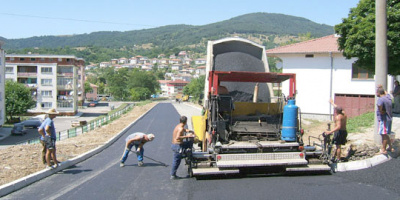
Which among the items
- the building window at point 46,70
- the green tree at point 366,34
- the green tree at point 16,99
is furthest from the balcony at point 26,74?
the green tree at point 366,34

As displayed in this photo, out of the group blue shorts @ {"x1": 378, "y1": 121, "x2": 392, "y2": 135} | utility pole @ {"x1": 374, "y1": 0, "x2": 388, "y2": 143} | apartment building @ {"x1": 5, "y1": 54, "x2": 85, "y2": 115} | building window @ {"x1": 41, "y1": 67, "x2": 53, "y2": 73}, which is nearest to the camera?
blue shorts @ {"x1": 378, "y1": 121, "x2": 392, "y2": 135}

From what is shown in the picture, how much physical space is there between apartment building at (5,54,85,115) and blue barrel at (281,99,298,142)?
6461cm

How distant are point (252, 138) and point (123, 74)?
137823mm

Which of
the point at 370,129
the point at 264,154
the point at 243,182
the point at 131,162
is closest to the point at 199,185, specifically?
the point at 243,182

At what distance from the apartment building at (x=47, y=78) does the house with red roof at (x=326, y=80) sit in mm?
50246

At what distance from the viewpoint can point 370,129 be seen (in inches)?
483

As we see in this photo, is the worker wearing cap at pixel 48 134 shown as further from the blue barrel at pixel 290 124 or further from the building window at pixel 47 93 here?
the building window at pixel 47 93

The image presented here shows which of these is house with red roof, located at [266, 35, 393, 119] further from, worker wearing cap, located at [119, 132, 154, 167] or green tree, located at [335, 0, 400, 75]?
worker wearing cap, located at [119, 132, 154, 167]

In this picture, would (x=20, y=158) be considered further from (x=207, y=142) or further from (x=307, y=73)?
(x=307, y=73)

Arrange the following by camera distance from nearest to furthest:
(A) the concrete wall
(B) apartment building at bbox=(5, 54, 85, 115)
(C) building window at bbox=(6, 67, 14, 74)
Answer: (A) the concrete wall < (B) apartment building at bbox=(5, 54, 85, 115) < (C) building window at bbox=(6, 67, 14, 74)

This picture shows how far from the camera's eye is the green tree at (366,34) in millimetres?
14711

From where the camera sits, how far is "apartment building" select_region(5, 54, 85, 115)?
224 feet

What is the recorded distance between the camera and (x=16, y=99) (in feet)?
183

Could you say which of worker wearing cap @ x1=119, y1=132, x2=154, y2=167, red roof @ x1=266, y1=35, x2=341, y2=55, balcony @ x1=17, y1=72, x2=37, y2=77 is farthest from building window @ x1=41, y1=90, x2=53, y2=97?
worker wearing cap @ x1=119, y1=132, x2=154, y2=167
